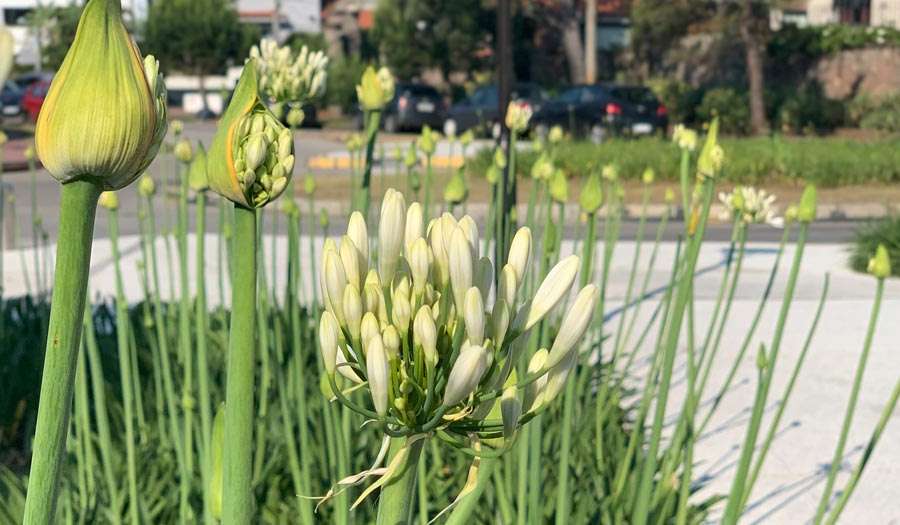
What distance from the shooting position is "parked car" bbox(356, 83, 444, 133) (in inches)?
1059

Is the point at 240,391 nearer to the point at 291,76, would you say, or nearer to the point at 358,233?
the point at 358,233

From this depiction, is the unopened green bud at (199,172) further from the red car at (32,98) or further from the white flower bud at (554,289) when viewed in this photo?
the red car at (32,98)

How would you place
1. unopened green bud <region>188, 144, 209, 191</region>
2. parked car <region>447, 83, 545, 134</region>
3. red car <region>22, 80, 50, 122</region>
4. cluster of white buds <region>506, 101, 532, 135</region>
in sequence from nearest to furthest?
unopened green bud <region>188, 144, 209, 191</region> → cluster of white buds <region>506, 101, 532, 135</region> → parked car <region>447, 83, 545, 134</region> → red car <region>22, 80, 50, 122</region>

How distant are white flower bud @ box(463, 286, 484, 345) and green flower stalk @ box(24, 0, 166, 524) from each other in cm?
23

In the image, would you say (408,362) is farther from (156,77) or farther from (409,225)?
(156,77)

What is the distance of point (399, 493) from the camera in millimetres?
873

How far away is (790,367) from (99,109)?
472 cm

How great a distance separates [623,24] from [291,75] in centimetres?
4385

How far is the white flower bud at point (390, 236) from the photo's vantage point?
871mm

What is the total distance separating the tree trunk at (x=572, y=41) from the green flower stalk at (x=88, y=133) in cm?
3548

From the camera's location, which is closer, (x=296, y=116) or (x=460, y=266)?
(x=460, y=266)

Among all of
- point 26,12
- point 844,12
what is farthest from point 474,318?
point 844,12

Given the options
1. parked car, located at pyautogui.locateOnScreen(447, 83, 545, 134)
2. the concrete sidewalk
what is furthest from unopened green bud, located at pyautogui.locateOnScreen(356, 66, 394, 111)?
parked car, located at pyautogui.locateOnScreen(447, 83, 545, 134)

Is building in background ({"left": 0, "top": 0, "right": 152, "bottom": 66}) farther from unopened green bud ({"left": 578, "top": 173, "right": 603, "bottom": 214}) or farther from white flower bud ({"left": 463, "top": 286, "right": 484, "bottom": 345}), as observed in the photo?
white flower bud ({"left": 463, "top": 286, "right": 484, "bottom": 345})
